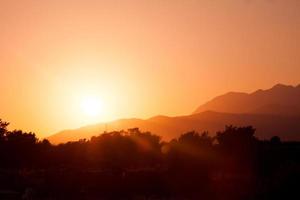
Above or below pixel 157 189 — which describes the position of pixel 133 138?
above

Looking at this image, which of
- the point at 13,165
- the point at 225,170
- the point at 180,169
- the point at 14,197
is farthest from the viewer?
the point at 13,165

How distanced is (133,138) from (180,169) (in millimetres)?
34072

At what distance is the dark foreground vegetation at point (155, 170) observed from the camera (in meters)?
44.8

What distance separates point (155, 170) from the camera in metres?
54.8

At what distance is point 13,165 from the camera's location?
7394cm

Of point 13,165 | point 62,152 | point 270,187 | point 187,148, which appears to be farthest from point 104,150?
point 270,187

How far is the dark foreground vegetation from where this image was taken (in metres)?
44.8

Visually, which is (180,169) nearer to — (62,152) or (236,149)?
(236,149)

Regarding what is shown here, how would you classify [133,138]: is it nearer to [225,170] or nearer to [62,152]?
[62,152]

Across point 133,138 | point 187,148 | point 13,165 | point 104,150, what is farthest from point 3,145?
point 187,148

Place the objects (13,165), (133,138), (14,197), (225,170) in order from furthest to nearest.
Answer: (133,138) < (13,165) < (225,170) < (14,197)

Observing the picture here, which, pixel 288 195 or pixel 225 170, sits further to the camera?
pixel 225 170

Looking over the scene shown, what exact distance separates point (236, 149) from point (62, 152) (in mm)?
26980

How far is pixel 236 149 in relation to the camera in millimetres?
64375
